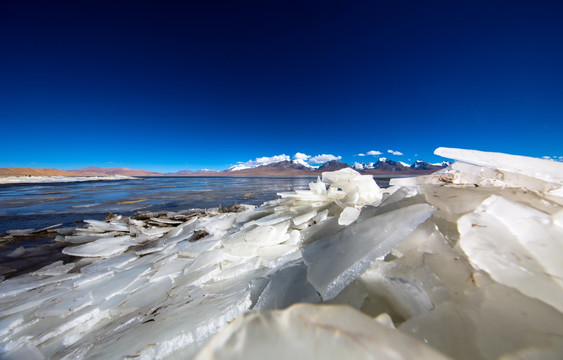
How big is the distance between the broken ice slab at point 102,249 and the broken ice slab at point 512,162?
10.4 ft

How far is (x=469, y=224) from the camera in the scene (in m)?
0.76

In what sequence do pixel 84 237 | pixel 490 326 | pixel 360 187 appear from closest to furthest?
1. pixel 490 326
2. pixel 360 187
3. pixel 84 237

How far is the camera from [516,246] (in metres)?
0.67

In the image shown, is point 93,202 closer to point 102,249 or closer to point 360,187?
point 102,249

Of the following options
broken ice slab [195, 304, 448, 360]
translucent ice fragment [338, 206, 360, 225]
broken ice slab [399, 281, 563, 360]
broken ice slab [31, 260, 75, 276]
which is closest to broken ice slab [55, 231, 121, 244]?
broken ice slab [31, 260, 75, 276]

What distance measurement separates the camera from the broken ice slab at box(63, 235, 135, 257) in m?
2.24

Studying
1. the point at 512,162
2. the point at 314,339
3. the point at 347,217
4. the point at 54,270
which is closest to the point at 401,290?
the point at 314,339

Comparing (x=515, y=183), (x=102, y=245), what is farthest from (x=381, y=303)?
(x=102, y=245)

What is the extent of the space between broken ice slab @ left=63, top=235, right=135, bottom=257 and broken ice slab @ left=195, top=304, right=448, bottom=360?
255 centimetres

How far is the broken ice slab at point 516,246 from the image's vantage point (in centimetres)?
58

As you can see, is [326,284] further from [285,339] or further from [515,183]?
[515,183]

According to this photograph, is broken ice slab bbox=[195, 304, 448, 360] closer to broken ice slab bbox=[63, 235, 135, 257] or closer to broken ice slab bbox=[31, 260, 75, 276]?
broken ice slab bbox=[31, 260, 75, 276]

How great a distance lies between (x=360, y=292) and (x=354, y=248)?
0.14 m

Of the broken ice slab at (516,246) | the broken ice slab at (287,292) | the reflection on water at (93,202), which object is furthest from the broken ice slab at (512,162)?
the reflection on water at (93,202)
